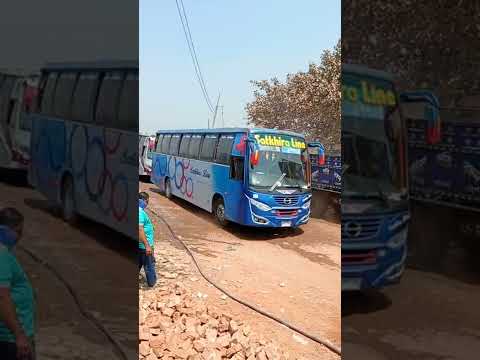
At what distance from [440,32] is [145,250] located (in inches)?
183

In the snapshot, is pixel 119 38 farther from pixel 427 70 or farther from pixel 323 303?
pixel 323 303

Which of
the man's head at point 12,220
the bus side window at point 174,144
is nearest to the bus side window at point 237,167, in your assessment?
the bus side window at point 174,144

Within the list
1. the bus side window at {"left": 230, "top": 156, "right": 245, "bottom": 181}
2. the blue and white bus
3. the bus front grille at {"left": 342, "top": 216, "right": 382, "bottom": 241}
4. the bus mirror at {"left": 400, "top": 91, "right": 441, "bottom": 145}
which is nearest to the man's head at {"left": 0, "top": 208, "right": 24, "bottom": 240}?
the bus front grille at {"left": 342, "top": 216, "right": 382, "bottom": 241}

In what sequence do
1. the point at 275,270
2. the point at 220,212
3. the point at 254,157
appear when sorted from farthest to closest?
the point at 220,212, the point at 254,157, the point at 275,270

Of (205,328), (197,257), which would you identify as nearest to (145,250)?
(205,328)

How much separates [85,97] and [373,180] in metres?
1.80

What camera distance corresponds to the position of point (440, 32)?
263cm

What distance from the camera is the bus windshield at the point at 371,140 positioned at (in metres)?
2.70

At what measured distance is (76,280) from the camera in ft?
8.48

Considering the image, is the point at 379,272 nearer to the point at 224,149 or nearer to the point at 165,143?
the point at 224,149

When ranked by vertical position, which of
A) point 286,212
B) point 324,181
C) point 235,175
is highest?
point 235,175

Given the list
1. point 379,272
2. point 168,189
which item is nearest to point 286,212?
point 168,189

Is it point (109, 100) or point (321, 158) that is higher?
point (109, 100)

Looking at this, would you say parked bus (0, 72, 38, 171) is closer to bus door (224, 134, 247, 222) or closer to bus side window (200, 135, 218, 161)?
bus door (224, 134, 247, 222)
